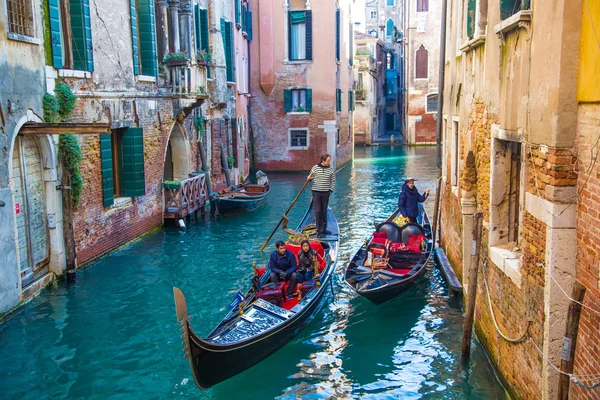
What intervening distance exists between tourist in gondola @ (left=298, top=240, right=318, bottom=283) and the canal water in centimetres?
53

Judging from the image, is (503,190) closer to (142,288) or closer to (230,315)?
(230,315)

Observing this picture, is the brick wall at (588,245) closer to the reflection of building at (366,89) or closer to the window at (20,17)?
the window at (20,17)

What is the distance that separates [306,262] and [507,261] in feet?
10.9

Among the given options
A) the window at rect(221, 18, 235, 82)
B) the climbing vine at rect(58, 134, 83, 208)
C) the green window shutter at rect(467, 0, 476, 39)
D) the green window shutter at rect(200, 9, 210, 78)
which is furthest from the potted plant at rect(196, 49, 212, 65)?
the green window shutter at rect(467, 0, 476, 39)

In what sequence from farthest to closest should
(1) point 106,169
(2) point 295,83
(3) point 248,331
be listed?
(2) point 295,83
(1) point 106,169
(3) point 248,331

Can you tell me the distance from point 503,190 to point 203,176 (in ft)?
30.5

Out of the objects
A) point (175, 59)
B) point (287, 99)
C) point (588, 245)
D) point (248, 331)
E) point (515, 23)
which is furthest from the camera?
point (287, 99)

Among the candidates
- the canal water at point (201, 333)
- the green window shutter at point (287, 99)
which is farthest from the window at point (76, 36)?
the green window shutter at point (287, 99)

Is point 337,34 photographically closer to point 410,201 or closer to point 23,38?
point 410,201

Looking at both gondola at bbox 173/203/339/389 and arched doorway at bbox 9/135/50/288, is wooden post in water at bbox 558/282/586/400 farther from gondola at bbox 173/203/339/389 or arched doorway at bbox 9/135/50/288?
arched doorway at bbox 9/135/50/288

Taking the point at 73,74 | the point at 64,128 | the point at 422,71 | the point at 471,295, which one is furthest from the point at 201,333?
the point at 422,71

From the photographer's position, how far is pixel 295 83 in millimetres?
22109

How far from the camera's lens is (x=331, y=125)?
2211 cm

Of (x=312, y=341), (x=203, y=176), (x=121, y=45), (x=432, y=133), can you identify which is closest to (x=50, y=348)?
(x=312, y=341)
